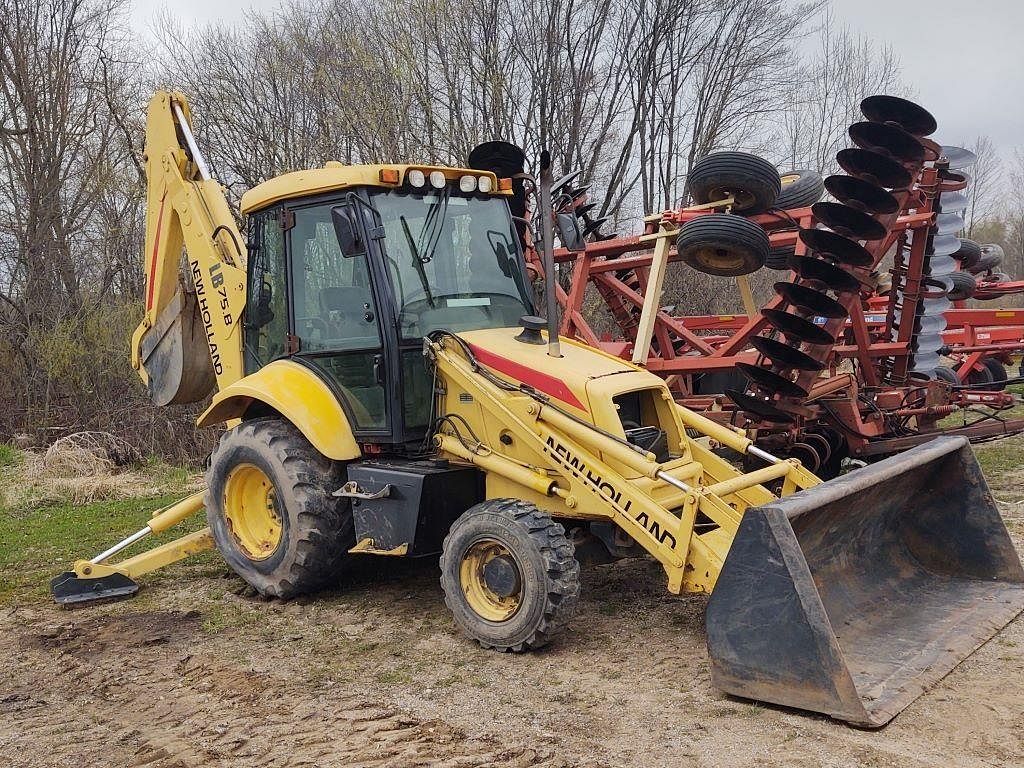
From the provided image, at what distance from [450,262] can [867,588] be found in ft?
9.16

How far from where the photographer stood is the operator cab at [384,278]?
5055 mm

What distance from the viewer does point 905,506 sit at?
506cm

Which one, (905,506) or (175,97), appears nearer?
(905,506)

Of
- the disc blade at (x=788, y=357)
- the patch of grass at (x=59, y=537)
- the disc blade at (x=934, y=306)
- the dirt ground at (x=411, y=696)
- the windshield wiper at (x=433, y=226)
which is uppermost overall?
the windshield wiper at (x=433, y=226)

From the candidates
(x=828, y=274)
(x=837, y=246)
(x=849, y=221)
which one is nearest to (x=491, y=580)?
(x=828, y=274)

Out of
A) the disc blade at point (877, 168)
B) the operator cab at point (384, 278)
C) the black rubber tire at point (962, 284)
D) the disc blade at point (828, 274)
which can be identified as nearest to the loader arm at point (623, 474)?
the operator cab at point (384, 278)

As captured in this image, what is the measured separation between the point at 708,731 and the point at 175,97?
5.52 m

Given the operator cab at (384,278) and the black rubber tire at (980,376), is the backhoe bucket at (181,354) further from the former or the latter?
the black rubber tire at (980,376)

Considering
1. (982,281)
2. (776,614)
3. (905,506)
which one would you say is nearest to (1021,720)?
(776,614)

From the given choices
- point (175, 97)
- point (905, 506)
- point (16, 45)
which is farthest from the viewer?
point (16, 45)

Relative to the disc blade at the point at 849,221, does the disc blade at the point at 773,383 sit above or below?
below

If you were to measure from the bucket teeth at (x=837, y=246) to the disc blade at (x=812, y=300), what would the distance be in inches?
12.0

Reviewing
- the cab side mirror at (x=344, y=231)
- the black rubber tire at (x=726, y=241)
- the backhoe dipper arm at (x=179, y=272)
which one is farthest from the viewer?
the black rubber tire at (x=726, y=241)

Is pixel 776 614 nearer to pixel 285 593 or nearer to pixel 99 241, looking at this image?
pixel 285 593
